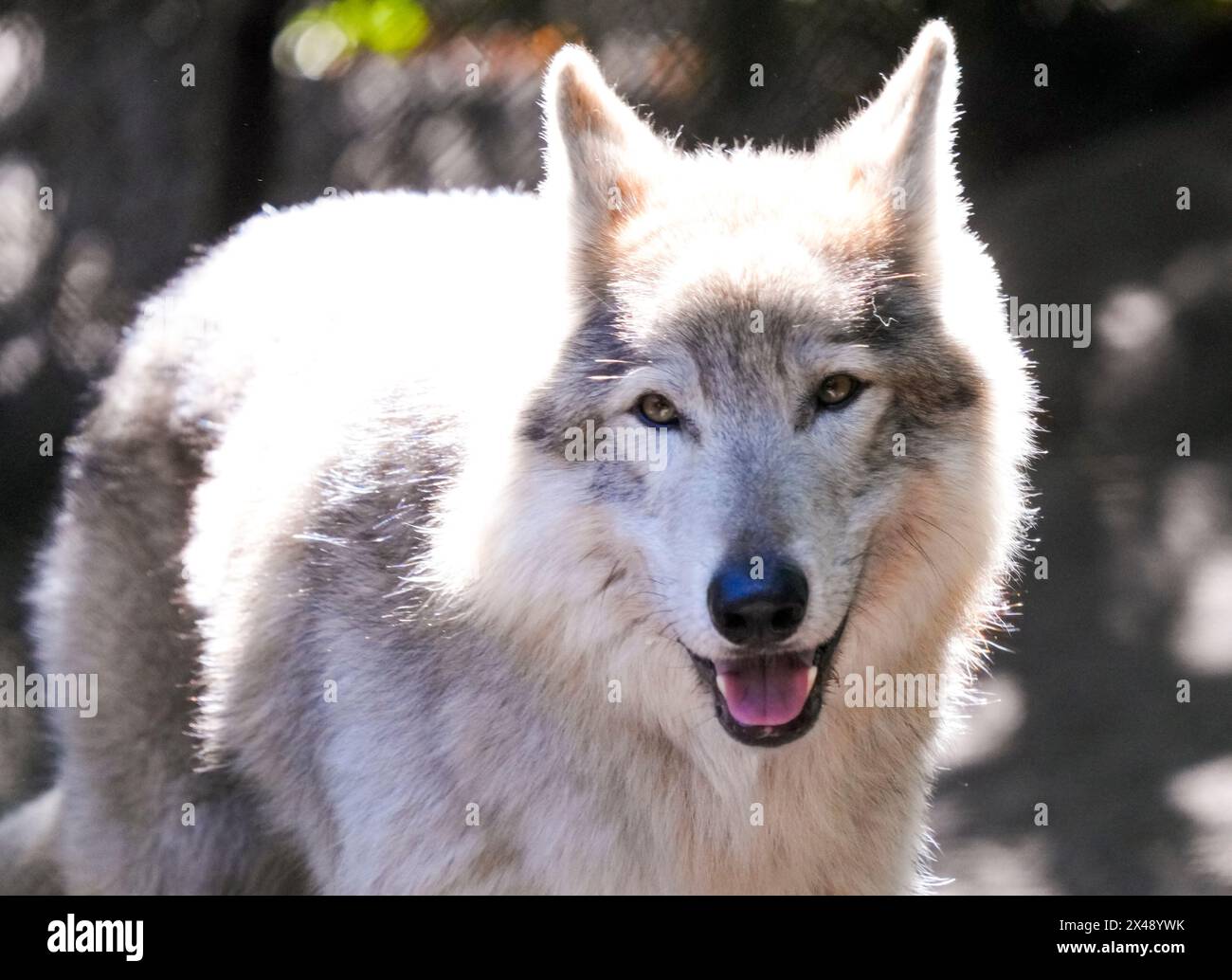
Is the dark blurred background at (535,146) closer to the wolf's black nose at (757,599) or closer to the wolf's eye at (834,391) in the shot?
the wolf's eye at (834,391)

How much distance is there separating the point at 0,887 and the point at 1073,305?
602 centimetres

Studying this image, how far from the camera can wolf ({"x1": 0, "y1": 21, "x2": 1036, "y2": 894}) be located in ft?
10.4

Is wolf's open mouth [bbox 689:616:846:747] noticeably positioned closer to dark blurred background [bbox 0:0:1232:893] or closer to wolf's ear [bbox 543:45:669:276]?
wolf's ear [bbox 543:45:669:276]

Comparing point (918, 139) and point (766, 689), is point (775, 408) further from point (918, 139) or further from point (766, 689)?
point (918, 139)

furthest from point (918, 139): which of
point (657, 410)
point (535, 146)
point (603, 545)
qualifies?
point (535, 146)

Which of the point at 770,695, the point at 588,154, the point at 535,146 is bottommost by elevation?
the point at 770,695

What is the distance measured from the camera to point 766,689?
309 centimetres

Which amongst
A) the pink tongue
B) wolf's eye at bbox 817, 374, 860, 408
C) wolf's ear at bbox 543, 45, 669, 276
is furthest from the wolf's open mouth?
wolf's ear at bbox 543, 45, 669, 276

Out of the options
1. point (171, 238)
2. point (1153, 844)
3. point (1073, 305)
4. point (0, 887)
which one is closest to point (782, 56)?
point (1073, 305)

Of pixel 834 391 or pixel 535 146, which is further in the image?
pixel 535 146

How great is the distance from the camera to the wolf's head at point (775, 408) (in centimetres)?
306

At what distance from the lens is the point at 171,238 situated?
6934 millimetres

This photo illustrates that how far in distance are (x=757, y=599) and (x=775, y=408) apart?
515 millimetres
